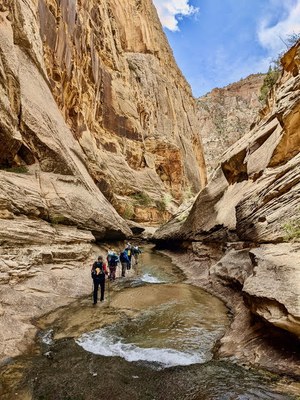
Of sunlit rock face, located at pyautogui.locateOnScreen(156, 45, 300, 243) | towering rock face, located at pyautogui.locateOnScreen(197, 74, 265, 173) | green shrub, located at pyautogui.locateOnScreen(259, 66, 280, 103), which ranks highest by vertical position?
towering rock face, located at pyautogui.locateOnScreen(197, 74, 265, 173)

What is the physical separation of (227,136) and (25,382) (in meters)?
87.4

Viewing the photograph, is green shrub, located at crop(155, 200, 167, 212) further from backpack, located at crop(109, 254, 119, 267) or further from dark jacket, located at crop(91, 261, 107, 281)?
dark jacket, located at crop(91, 261, 107, 281)

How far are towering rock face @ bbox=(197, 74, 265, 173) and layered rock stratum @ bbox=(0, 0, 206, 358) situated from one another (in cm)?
3928

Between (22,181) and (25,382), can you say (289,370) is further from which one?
(22,181)

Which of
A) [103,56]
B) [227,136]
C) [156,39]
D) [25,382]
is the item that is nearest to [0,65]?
[25,382]

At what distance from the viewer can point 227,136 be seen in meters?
86.9

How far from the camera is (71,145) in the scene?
18.3 metres

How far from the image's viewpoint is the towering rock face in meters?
85.9

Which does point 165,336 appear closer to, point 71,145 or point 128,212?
point 71,145

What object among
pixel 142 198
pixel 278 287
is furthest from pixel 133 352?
pixel 142 198

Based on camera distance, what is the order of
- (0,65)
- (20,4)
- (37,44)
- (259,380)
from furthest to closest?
1. (37,44)
2. (20,4)
3. (0,65)
4. (259,380)

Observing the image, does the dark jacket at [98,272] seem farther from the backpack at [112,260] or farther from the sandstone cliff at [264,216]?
the sandstone cliff at [264,216]

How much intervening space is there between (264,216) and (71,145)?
473 inches

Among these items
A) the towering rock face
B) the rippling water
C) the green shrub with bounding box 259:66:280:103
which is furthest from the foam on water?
the towering rock face
